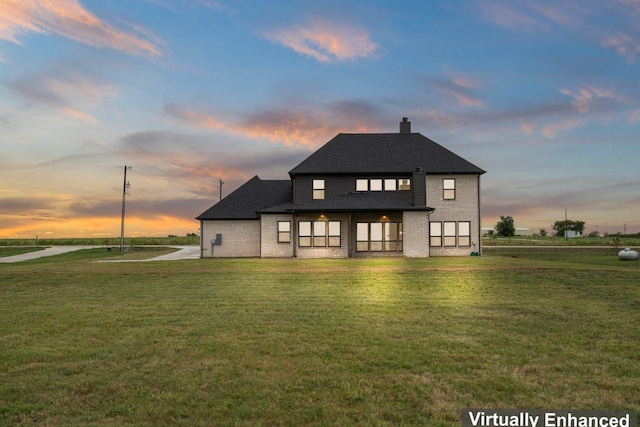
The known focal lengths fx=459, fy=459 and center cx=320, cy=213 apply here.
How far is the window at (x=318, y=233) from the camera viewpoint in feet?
100

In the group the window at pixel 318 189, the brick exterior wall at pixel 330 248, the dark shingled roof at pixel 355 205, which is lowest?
the brick exterior wall at pixel 330 248

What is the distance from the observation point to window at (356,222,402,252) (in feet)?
102

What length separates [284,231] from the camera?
31.3 meters

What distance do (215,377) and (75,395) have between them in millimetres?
1645

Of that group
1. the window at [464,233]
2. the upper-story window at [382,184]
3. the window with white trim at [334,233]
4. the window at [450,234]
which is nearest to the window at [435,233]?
the window at [450,234]

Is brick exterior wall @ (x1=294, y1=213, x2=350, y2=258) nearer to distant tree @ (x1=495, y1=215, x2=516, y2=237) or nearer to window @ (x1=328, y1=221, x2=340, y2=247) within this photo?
window @ (x1=328, y1=221, x2=340, y2=247)

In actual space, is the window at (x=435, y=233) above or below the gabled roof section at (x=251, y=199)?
below

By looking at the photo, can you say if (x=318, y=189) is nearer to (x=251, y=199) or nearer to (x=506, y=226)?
(x=251, y=199)

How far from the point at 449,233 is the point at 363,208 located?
762cm

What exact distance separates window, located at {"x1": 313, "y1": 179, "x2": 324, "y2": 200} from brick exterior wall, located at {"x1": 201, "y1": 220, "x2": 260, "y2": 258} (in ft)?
16.3

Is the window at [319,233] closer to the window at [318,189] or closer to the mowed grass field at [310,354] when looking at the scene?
the window at [318,189]

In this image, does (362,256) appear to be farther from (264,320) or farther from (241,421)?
(241,421)

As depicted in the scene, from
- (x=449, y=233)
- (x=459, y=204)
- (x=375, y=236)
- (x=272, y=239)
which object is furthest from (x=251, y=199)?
(x=459, y=204)

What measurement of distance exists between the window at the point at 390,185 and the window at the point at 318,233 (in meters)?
4.77
